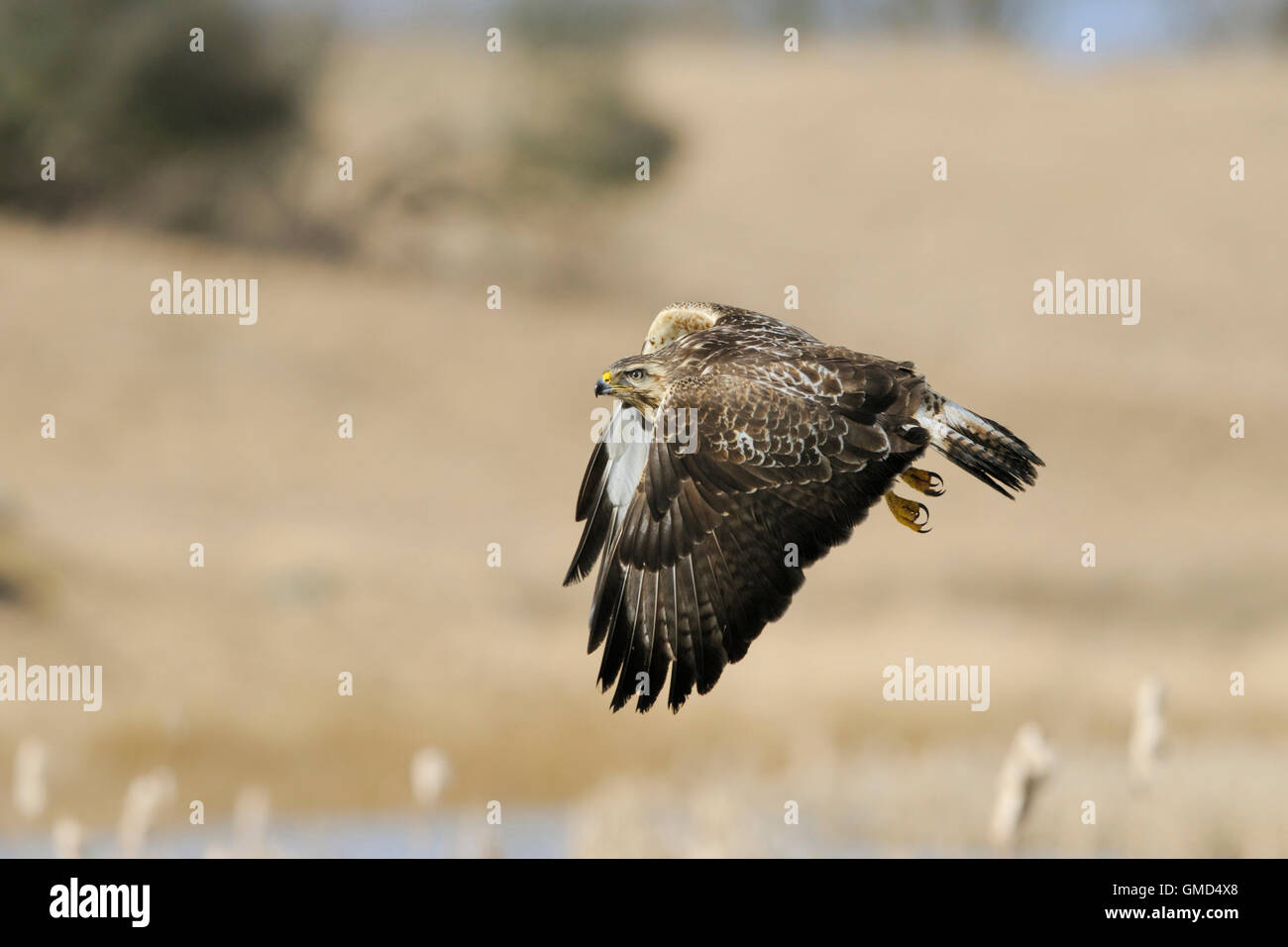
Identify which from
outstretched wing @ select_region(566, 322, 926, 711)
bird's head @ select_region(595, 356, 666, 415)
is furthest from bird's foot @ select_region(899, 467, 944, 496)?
bird's head @ select_region(595, 356, 666, 415)

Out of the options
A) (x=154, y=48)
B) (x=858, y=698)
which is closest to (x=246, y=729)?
(x=858, y=698)

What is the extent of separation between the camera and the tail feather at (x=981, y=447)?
5762 mm

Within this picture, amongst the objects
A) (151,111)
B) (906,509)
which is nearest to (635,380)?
(906,509)

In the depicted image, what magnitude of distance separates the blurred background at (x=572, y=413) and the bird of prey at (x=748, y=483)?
118cm

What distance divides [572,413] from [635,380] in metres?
29.4

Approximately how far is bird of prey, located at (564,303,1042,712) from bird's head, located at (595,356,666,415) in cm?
10

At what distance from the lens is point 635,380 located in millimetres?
6316

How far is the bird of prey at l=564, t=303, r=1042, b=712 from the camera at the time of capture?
5.59 m

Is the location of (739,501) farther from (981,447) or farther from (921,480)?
(981,447)

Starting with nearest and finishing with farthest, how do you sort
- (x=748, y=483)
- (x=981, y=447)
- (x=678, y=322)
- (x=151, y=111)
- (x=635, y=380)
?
(x=748, y=483), (x=981, y=447), (x=635, y=380), (x=678, y=322), (x=151, y=111)

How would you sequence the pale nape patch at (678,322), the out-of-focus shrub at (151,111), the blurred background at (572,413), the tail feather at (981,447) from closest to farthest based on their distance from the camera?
the tail feather at (981,447) < the pale nape patch at (678,322) < the blurred background at (572,413) < the out-of-focus shrub at (151,111)

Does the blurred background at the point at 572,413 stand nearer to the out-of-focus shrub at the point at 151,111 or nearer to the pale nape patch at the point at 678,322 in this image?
the out-of-focus shrub at the point at 151,111

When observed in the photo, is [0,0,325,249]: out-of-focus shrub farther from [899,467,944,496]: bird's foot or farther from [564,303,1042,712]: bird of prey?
[899,467,944,496]: bird's foot

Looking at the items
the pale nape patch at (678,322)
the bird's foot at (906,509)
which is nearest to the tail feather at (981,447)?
the bird's foot at (906,509)
